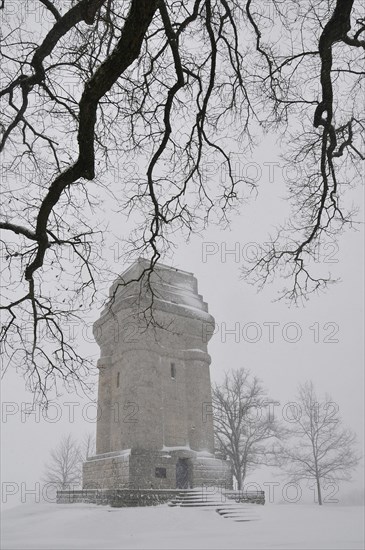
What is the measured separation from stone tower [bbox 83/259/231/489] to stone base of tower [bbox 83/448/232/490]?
0.04m

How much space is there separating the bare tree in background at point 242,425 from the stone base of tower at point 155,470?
6.02 metres

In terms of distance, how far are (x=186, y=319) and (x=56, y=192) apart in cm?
2214

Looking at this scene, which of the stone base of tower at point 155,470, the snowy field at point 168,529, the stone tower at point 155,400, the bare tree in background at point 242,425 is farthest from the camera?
the bare tree in background at point 242,425

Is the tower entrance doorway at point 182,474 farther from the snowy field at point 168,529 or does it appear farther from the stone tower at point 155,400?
the snowy field at point 168,529

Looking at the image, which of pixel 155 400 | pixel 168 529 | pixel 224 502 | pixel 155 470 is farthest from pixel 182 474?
pixel 168 529

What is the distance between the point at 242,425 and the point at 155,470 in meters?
10.3

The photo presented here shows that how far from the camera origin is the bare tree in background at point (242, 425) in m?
30.5

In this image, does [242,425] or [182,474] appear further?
[242,425]

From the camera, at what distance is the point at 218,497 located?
68.8ft

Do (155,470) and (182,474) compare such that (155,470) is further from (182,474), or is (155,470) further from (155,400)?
(155,400)

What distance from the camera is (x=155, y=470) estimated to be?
73.4ft

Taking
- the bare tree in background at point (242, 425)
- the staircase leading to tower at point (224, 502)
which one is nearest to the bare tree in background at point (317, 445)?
the bare tree in background at point (242, 425)

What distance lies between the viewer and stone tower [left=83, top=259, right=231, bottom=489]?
22.6m

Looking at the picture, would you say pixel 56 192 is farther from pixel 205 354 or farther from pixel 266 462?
pixel 266 462
